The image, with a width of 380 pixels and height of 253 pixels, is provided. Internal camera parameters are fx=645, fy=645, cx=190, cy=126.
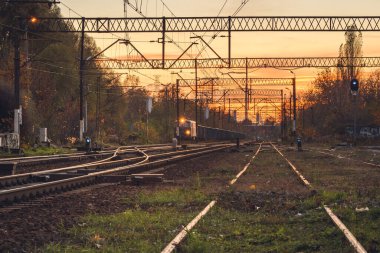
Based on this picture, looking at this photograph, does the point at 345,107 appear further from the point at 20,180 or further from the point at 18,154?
the point at 20,180

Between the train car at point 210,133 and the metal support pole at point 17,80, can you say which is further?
the train car at point 210,133

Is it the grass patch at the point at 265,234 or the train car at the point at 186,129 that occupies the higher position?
the train car at the point at 186,129

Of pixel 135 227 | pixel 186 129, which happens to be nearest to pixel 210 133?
pixel 186 129

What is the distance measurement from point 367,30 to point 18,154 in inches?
943

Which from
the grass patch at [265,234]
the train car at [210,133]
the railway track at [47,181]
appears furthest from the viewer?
the train car at [210,133]

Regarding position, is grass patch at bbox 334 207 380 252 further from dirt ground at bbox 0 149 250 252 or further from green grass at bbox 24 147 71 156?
green grass at bbox 24 147 71 156

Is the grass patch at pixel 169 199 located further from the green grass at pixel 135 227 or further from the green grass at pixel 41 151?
the green grass at pixel 41 151

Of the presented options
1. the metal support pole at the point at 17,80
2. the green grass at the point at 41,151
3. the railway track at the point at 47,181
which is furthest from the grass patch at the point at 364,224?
the green grass at the point at 41,151

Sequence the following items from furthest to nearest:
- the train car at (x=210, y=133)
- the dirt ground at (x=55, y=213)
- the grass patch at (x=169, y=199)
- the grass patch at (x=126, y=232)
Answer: the train car at (x=210, y=133)
the grass patch at (x=169, y=199)
the dirt ground at (x=55, y=213)
the grass patch at (x=126, y=232)

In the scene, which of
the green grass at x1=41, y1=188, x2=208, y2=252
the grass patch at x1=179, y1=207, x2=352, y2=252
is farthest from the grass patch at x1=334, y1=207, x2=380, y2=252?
the green grass at x1=41, y1=188, x2=208, y2=252

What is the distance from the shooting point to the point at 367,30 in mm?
43094

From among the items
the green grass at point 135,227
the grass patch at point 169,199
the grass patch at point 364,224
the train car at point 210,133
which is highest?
the train car at point 210,133

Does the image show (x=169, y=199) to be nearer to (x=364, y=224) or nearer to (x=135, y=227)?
(x=135, y=227)

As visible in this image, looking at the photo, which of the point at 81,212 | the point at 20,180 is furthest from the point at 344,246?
the point at 20,180
